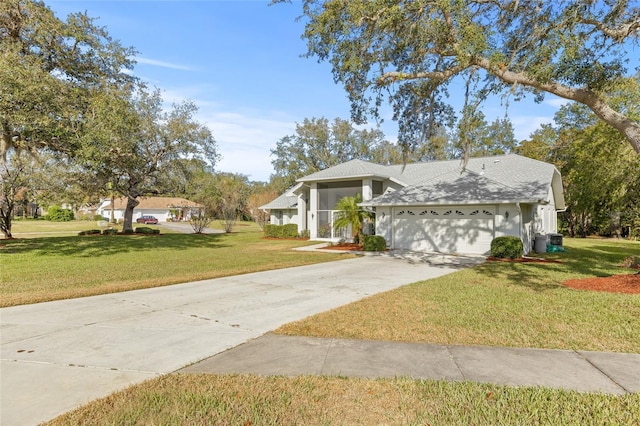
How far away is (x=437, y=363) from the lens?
4031 millimetres

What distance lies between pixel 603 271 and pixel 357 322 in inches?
392

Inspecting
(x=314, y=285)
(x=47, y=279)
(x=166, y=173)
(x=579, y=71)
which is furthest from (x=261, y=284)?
(x=166, y=173)

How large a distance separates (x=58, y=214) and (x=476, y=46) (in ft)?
215

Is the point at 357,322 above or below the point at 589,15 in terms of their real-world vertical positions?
below

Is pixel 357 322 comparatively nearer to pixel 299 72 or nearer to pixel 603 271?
pixel 603 271

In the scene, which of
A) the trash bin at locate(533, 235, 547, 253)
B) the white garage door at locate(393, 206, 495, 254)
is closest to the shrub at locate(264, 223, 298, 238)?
the white garage door at locate(393, 206, 495, 254)

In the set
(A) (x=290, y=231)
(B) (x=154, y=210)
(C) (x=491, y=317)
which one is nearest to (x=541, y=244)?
(C) (x=491, y=317)

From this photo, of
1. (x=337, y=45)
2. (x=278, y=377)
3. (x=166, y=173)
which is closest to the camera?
(x=278, y=377)

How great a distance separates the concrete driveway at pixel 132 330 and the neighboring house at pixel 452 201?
299 inches

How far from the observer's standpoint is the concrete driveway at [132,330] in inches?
134

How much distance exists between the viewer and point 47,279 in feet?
31.4

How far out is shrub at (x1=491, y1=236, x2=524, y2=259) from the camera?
1390 centimetres

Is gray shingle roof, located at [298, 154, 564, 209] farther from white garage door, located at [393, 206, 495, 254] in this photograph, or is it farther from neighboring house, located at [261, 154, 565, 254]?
white garage door, located at [393, 206, 495, 254]

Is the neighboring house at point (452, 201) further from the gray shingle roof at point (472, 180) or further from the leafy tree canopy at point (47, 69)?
the leafy tree canopy at point (47, 69)
